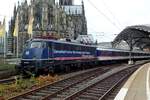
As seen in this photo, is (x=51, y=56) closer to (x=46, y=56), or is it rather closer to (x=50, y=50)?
(x=50, y=50)

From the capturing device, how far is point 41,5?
338ft

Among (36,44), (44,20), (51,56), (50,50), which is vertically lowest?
(51,56)

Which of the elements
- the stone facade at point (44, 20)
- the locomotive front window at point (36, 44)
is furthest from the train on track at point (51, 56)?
the stone facade at point (44, 20)

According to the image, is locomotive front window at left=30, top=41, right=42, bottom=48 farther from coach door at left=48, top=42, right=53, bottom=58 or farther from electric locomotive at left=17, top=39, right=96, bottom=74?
coach door at left=48, top=42, right=53, bottom=58

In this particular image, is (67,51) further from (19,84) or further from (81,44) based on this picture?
(19,84)

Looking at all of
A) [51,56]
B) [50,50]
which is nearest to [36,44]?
[50,50]

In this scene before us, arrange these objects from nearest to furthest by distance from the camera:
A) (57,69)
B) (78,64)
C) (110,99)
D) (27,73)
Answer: (110,99) < (27,73) < (57,69) < (78,64)

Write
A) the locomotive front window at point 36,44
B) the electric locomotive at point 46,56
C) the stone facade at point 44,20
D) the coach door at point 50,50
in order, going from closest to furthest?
the electric locomotive at point 46,56, the locomotive front window at point 36,44, the coach door at point 50,50, the stone facade at point 44,20

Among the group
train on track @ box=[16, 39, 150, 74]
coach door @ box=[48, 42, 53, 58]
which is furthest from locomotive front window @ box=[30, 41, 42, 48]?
coach door @ box=[48, 42, 53, 58]

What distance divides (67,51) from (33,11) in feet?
218

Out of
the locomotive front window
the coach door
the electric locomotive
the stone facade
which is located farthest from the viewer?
the stone facade

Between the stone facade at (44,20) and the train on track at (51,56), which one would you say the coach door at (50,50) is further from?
the stone facade at (44,20)

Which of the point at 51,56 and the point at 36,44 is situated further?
the point at 51,56

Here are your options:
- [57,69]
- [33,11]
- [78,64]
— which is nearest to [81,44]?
[78,64]
